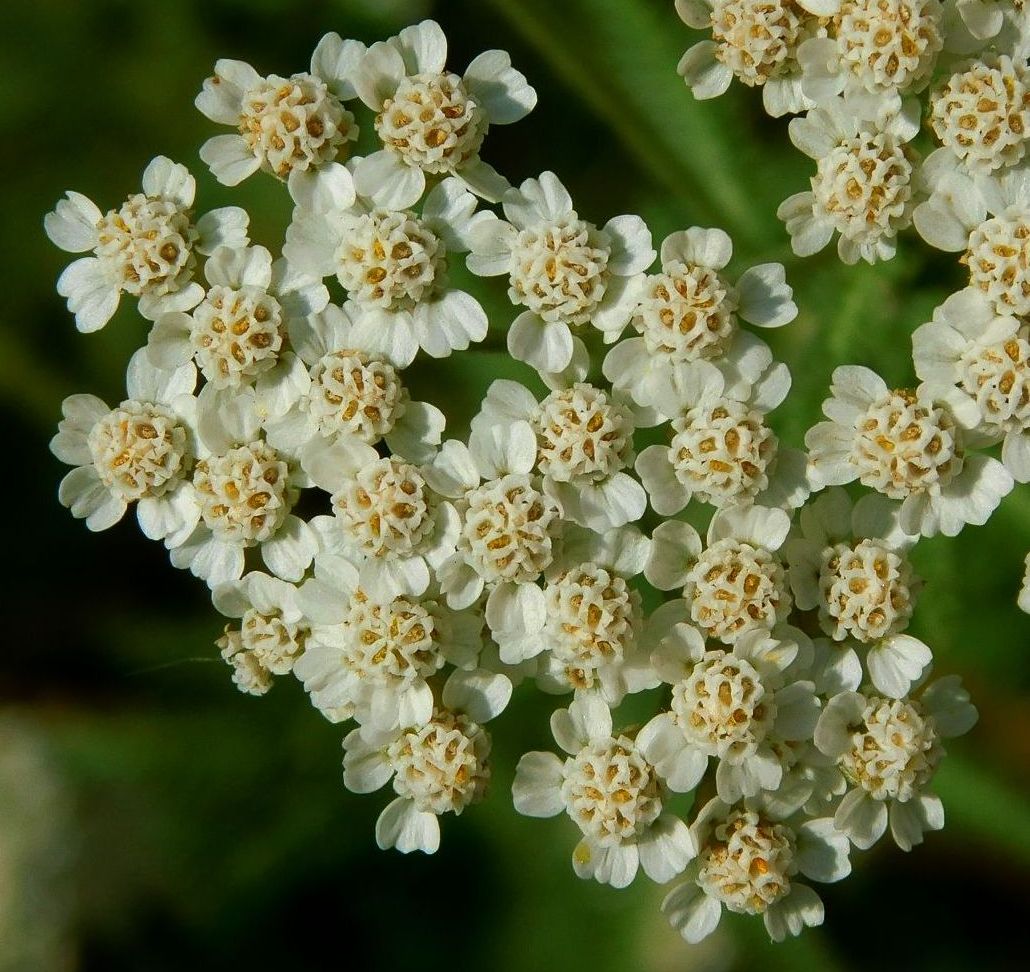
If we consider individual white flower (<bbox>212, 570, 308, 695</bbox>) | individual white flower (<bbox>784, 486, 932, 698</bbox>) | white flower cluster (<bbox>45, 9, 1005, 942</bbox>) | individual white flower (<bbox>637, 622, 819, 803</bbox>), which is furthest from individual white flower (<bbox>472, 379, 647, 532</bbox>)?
individual white flower (<bbox>212, 570, 308, 695</bbox>)

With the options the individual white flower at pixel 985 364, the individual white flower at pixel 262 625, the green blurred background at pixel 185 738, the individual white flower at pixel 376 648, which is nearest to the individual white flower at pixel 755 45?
the individual white flower at pixel 985 364

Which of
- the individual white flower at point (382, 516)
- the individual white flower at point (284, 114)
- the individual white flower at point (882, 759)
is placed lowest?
the individual white flower at point (882, 759)

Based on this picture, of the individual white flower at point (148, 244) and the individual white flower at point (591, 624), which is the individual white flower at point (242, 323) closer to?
the individual white flower at point (148, 244)

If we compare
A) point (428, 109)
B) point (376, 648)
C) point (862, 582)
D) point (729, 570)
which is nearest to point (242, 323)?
point (428, 109)

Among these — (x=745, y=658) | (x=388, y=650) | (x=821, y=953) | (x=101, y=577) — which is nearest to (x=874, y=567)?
(x=745, y=658)

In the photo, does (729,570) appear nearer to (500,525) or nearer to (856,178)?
(500,525)

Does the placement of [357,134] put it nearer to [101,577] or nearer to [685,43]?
[685,43]
